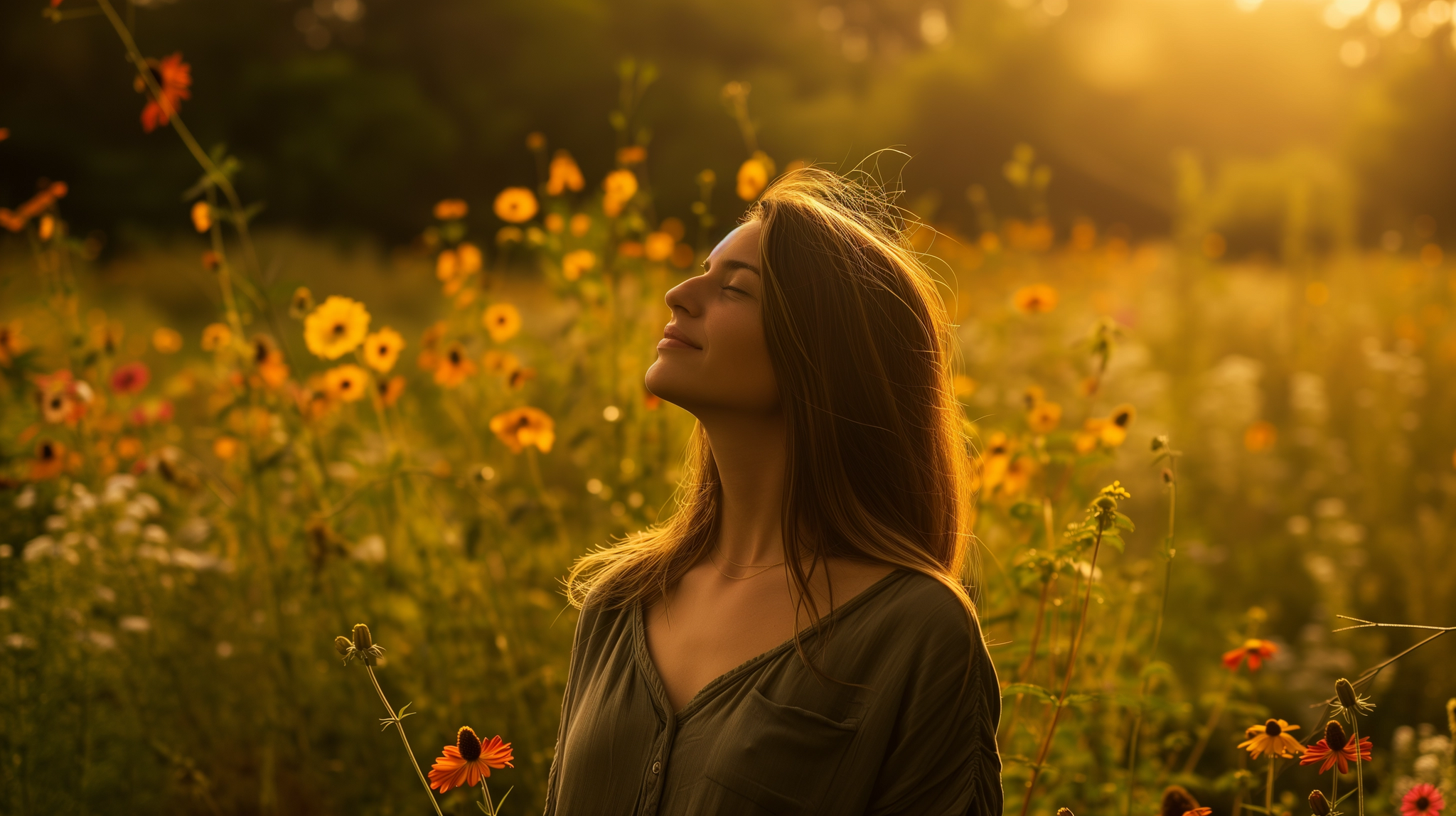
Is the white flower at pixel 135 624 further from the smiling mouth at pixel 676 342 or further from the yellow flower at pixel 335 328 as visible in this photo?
the smiling mouth at pixel 676 342

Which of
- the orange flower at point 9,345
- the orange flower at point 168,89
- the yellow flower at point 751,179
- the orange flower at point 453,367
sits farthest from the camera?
the orange flower at point 9,345

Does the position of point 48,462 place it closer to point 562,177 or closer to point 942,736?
point 562,177

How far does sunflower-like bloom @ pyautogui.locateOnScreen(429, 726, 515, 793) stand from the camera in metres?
1.07

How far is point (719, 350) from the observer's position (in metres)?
1.31

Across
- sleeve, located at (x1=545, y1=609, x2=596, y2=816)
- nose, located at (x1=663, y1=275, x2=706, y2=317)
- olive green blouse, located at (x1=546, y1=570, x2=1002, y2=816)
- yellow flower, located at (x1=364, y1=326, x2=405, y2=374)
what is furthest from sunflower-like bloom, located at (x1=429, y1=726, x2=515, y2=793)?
yellow flower, located at (x1=364, y1=326, x2=405, y2=374)

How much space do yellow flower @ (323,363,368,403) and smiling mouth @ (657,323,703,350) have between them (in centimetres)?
117

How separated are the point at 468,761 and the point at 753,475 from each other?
52 centimetres

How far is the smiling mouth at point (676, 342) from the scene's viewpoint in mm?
1339

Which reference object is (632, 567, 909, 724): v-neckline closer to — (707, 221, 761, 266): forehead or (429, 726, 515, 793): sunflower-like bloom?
(429, 726, 515, 793): sunflower-like bloom

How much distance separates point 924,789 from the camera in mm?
1125

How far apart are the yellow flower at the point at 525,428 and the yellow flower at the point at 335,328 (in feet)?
1.10

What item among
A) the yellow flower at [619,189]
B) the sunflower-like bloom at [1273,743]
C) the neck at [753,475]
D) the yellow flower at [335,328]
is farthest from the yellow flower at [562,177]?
the sunflower-like bloom at [1273,743]

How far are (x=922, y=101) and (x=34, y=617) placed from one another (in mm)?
15544

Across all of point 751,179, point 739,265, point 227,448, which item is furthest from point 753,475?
point 227,448
